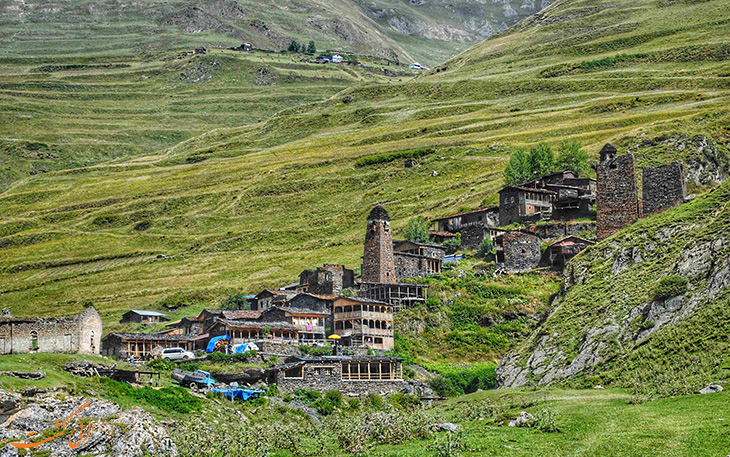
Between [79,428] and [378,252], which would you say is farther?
[378,252]

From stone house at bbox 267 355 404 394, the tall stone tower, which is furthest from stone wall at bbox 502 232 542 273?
stone house at bbox 267 355 404 394

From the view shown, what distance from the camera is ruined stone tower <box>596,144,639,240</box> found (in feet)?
232

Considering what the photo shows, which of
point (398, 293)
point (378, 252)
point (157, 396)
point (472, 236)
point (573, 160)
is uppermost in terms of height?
point (573, 160)

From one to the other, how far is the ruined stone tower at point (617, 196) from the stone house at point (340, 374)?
78.3 feet

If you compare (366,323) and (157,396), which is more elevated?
(157,396)

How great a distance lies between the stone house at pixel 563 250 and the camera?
264 ft

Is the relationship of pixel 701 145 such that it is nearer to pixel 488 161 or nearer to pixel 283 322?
pixel 488 161

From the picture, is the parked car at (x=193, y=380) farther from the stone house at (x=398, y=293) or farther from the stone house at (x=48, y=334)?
the stone house at (x=398, y=293)

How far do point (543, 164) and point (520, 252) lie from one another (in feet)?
122

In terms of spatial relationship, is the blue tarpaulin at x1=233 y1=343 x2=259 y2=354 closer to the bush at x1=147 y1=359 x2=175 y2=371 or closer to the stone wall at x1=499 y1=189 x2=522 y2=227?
the bush at x1=147 y1=359 x2=175 y2=371

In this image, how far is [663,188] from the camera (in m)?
68.2

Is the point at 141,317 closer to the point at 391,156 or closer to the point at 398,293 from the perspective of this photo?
the point at 398,293

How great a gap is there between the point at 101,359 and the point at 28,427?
46.6 feet

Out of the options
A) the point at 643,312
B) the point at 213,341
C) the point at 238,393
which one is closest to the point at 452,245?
the point at 213,341
